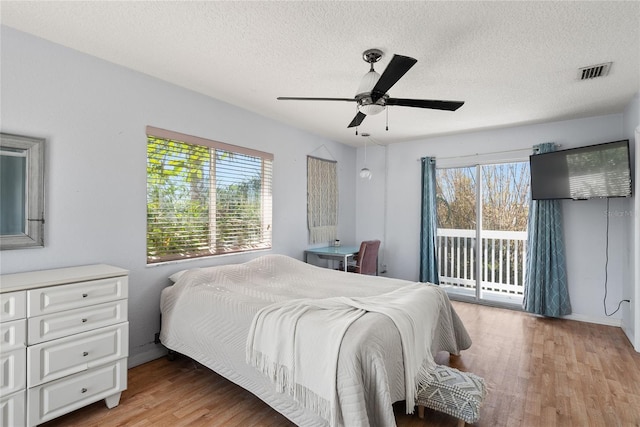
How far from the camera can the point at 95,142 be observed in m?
2.54

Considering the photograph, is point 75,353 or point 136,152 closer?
point 75,353

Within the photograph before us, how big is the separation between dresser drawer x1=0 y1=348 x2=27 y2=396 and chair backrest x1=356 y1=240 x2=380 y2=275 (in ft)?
11.1

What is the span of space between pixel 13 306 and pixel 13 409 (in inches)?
22.5

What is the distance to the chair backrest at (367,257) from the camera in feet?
14.3

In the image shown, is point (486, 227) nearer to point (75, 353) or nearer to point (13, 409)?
point (75, 353)

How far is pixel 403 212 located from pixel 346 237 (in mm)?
1078

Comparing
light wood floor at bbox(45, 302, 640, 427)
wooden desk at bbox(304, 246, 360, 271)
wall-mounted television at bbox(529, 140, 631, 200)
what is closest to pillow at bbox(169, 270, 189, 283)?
light wood floor at bbox(45, 302, 640, 427)

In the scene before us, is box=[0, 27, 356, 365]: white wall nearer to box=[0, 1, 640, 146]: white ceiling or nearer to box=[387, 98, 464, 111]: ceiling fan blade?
box=[0, 1, 640, 146]: white ceiling

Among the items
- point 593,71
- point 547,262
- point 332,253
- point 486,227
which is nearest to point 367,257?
point 332,253

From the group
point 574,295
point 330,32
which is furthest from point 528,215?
point 330,32

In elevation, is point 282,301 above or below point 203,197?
below

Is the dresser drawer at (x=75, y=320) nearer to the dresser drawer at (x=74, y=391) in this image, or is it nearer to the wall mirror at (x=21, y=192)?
the dresser drawer at (x=74, y=391)

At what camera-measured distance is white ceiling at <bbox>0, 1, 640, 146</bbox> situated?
1.91 meters

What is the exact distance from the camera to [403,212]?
17.6ft
